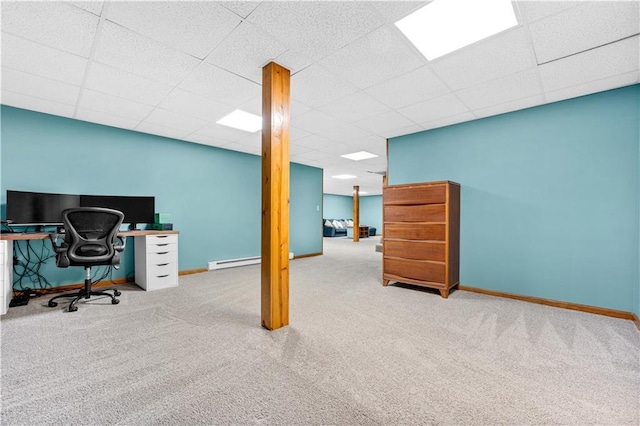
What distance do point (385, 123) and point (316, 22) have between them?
7.39ft

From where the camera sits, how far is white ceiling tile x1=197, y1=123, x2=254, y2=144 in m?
4.11

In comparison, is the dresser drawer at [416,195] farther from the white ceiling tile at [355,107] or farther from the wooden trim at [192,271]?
the wooden trim at [192,271]

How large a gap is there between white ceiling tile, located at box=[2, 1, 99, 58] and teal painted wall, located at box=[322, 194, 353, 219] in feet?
42.8

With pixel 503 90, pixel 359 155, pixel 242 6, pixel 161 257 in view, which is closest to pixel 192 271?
pixel 161 257

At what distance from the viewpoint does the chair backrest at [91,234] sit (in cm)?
287

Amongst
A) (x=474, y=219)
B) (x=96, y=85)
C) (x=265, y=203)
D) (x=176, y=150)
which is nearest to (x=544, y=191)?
(x=474, y=219)

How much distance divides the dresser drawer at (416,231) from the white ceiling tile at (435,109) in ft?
4.85

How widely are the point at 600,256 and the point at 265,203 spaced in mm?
3618

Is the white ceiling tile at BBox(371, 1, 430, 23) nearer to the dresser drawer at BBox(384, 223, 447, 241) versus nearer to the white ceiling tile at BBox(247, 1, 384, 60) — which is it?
the white ceiling tile at BBox(247, 1, 384, 60)

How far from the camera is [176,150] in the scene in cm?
474

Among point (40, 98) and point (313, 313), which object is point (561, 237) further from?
point (40, 98)

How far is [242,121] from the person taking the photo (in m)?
3.90

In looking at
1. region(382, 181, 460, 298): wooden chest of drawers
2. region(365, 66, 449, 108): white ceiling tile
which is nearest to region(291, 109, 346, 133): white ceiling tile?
region(365, 66, 449, 108): white ceiling tile

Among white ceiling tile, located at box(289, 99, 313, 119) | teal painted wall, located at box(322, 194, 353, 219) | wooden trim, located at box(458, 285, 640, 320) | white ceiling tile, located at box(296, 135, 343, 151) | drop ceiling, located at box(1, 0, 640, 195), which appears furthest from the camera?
teal painted wall, located at box(322, 194, 353, 219)
